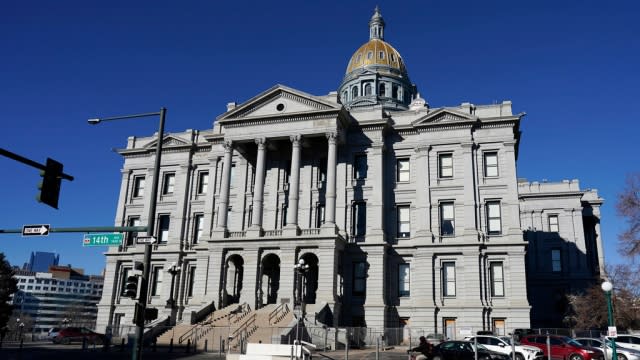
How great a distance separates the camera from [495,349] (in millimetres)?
28672

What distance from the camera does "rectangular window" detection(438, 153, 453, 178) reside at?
46.9 m

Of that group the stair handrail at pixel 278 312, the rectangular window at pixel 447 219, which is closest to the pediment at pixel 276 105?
the rectangular window at pixel 447 219

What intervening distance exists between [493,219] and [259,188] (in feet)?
63.2

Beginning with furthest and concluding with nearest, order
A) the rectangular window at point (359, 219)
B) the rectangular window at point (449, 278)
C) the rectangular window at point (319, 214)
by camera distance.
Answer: the rectangular window at point (319, 214)
the rectangular window at point (359, 219)
the rectangular window at point (449, 278)

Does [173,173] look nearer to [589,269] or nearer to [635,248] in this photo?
[635,248]

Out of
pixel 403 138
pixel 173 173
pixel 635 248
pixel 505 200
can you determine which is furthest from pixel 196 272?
pixel 635 248

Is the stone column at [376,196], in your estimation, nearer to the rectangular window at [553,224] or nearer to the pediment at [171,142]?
the pediment at [171,142]

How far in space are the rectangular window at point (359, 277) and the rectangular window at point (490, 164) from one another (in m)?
12.8

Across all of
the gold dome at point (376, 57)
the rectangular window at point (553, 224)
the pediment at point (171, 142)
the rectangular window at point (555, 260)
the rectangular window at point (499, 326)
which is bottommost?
the rectangular window at point (499, 326)

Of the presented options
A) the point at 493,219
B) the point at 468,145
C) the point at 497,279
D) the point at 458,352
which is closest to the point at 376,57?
the point at 468,145

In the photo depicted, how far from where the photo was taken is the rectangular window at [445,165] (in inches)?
1847

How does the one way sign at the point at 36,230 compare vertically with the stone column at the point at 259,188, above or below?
below

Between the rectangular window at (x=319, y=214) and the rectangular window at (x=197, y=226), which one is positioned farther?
the rectangular window at (x=197, y=226)

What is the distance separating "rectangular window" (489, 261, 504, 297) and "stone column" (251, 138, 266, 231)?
18.8 m
